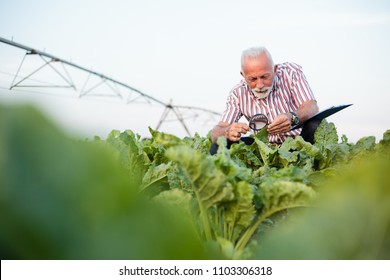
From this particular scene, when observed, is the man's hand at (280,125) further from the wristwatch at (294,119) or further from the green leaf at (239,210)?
the green leaf at (239,210)

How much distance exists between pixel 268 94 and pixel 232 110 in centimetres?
55

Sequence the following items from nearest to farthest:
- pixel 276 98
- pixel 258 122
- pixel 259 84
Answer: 1. pixel 258 122
2. pixel 259 84
3. pixel 276 98

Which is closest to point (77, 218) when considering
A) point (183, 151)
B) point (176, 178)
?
point (183, 151)

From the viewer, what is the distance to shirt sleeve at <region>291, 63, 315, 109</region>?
6.06 m

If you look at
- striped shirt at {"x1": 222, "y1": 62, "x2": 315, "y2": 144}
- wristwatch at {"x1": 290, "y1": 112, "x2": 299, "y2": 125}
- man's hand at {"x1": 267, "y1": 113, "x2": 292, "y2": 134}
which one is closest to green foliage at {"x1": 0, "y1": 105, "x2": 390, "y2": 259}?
man's hand at {"x1": 267, "y1": 113, "x2": 292, "y2": 134}

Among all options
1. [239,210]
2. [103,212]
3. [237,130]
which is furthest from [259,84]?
[103,212]

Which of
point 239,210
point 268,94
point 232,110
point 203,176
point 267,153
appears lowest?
point 232,110

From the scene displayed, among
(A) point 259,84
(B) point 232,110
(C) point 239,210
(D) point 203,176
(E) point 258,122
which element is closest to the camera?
(D) point 203,176

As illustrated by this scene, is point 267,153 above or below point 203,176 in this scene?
below

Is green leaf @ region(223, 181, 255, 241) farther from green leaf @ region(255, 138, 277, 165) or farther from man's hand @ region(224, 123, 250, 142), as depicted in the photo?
man's hand @ region(224, 123, 250, 142)

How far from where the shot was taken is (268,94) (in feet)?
19.9

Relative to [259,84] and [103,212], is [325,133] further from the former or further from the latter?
[103,212]

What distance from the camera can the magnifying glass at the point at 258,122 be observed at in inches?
210

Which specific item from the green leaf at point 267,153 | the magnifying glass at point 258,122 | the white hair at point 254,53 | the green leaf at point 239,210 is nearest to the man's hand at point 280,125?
the magnifying glass at point 258,122
